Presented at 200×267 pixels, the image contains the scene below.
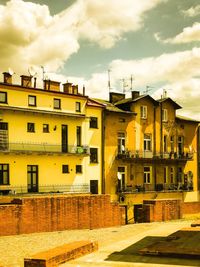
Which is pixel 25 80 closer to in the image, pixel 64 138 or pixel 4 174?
pixel 64 138

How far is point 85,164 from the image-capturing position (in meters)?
37.4

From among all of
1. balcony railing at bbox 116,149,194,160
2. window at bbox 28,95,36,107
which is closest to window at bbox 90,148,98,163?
balcony railing at bbox 116,149,194,160

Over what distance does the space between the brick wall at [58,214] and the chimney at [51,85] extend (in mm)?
11900

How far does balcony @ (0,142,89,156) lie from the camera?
32.1 m

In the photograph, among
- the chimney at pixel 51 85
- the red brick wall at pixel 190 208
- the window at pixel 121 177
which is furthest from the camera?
the window at pixel 121 177

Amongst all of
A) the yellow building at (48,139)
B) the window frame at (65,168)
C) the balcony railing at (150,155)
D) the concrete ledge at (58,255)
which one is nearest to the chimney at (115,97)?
the yellow building at (48,139)

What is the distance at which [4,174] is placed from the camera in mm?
32375

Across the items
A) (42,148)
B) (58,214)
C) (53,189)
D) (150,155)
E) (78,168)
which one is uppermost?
(42,148)

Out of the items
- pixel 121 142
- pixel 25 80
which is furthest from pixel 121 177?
pixel 25 80

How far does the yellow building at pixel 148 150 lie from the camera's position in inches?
1555

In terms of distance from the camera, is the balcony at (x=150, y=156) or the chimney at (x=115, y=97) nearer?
the balcony at (x=150, y=156)

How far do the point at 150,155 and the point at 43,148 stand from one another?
12.5 meters

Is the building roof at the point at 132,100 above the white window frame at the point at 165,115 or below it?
above

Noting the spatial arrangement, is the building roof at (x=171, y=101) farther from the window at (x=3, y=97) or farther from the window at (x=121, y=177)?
the window at (x=3, y=97)
